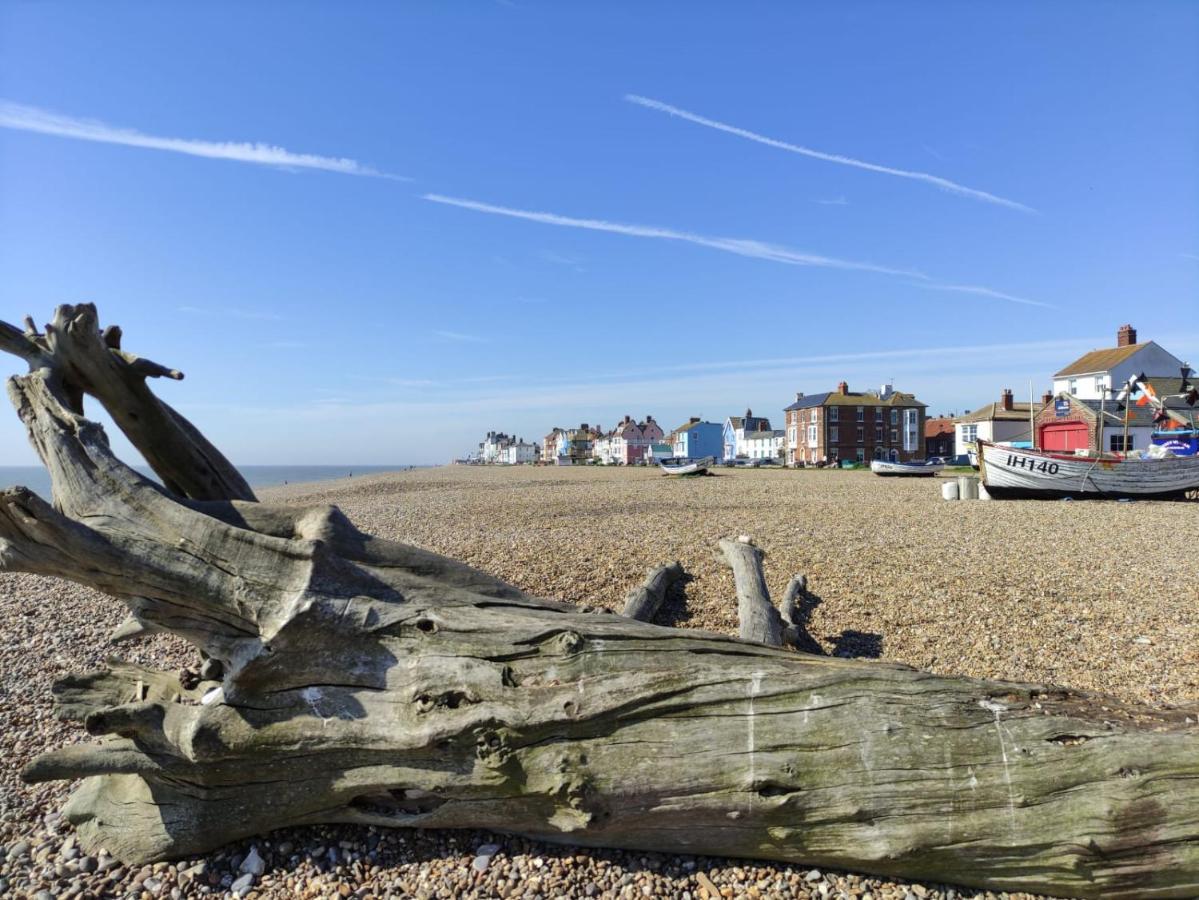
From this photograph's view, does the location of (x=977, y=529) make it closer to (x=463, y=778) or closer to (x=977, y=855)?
(x=977, y=855)

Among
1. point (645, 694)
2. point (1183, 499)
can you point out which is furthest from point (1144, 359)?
point (645, 694)

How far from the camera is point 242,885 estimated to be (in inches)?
129

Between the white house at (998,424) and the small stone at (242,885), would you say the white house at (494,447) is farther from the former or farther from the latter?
the small stone at (242,885)

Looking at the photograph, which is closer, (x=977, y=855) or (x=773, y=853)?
(x=977, y=855)

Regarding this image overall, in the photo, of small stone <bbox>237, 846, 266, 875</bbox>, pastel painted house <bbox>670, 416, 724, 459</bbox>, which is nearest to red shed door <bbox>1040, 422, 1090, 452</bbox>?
small stone <bbox>237, 846, 266, 875</bbox>

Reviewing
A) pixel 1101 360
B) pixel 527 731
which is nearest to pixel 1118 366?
pixel 1101 360

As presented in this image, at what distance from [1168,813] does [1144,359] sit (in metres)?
62.4

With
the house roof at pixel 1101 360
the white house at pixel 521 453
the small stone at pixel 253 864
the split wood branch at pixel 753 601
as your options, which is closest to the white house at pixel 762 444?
the house roof at pixel 1101 360

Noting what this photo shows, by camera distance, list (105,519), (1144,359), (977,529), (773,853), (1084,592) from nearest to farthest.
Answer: (773,853)
(105,519)
(1084,592)
(977,529)
(1144,359)

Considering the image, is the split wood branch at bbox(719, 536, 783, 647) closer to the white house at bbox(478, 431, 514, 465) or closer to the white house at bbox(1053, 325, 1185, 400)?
the white house at bbox(1053, 325, 1185, 400)

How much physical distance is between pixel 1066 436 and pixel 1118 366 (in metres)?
13.6

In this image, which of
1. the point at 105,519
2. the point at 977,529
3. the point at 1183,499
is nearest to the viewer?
the point at 105,519

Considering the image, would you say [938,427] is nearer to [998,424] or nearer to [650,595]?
[998,424]

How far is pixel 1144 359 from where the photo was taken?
5006 cm
